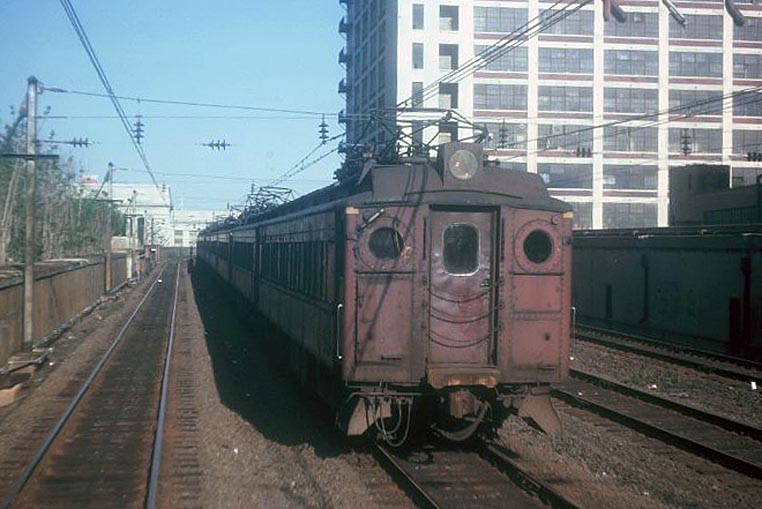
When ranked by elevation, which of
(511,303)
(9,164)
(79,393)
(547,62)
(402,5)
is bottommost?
(79,393)

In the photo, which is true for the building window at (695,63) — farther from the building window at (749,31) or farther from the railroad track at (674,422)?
the railroad track at (674,422)

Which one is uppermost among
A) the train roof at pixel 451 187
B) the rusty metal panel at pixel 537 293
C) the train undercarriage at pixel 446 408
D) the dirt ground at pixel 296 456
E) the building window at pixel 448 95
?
the building window at pixel 448 95

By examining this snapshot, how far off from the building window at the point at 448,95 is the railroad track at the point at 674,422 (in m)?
35.7

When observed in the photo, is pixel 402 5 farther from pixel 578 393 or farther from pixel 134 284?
pixel 578 393

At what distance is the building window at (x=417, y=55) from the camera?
49.7 meters

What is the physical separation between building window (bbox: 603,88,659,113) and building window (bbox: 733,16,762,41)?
5.52m

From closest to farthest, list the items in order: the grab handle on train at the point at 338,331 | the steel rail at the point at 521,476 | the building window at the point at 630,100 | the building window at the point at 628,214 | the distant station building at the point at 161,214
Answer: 1. the steel rail at the point at 521,476
2. the grab handle on train at the point at 338,331
3. the building window at the point at 630,100
4. the building window at the point at 628,214
5. the distant station building at the point at 161,214

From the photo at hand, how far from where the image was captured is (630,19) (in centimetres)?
4650

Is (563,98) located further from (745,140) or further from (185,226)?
(185,226)

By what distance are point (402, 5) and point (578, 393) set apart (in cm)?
3976

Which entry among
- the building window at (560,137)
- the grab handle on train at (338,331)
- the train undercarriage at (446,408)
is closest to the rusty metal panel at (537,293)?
the train undercarriage at (446,408)

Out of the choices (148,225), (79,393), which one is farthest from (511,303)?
(148,225)

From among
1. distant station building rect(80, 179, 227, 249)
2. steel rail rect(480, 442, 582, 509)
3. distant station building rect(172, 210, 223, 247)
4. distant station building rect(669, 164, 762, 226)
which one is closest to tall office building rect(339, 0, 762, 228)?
distant station building rect(669, 164, 762, 226)

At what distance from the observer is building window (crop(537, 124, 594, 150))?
1895 inches
